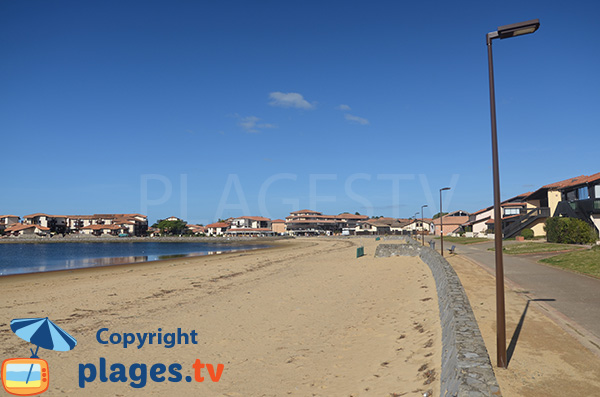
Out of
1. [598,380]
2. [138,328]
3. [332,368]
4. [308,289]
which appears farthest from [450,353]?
[308,289]

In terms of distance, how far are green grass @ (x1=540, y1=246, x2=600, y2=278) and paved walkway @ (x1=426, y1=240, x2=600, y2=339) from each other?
1.83 feet

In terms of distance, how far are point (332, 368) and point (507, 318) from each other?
5.74 metres

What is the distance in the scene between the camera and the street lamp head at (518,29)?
7.33 m

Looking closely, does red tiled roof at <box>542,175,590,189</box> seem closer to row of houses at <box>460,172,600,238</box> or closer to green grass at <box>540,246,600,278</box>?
row of houses at <box>460,172,600,238</box>

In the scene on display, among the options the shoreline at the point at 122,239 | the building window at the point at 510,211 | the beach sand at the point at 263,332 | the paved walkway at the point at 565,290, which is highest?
the building window at the point at 510,211

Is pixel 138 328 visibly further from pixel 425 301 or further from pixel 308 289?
pixel 425 301

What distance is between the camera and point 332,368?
928 cm

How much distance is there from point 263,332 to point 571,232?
3950 cm

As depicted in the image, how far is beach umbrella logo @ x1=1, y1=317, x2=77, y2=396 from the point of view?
→ 27.6 feet

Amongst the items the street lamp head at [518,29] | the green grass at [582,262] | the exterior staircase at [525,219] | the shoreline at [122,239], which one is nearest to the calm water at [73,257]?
the street lamp head at [518,29]

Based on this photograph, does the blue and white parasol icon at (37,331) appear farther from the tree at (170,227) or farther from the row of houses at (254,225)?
the tree at (170,227)

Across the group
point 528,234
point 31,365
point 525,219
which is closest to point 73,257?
point 31,365

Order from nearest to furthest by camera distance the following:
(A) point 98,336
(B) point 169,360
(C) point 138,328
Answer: (B) point 169,360 < (A) point 98,336 < (C) point 138,328

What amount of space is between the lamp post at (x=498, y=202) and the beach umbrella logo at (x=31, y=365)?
9.52 metres
